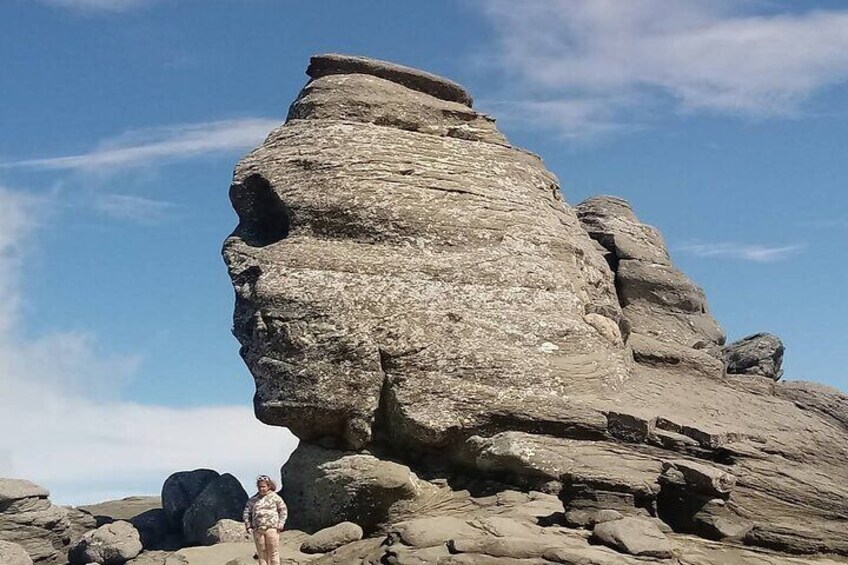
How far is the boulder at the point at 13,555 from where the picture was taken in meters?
27.7

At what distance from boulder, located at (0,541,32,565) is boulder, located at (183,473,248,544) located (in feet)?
15.5

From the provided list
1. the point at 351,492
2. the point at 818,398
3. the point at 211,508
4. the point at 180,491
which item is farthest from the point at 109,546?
the point at 818,398

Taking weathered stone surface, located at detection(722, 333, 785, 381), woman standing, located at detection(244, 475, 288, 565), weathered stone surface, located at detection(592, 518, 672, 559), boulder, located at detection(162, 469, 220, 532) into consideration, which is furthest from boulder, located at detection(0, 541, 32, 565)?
weathered stone surface, located at detection(722, 333, 785, 381)

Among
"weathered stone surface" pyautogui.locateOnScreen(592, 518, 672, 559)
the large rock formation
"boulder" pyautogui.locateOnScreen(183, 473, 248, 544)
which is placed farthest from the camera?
"boulder" pyautogui.locateOnScreen(183, 473, 248, 544)

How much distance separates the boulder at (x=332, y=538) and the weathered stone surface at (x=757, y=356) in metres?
18.3

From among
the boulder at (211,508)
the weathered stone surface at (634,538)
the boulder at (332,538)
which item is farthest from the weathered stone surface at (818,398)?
the boulder at (211,508)

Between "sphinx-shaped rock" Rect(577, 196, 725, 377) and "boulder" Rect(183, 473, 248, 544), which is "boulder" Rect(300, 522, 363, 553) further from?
"sphinx-shaped rock" Rect(577, 196, 725, 377)

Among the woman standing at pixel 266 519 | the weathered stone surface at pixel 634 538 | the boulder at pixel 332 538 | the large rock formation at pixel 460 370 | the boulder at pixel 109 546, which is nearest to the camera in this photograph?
the weathered stone surface at pixel 634 538

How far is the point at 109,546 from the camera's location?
28422mm

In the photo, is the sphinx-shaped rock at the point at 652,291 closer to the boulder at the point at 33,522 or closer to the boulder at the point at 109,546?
the boulder at the point at 109,546

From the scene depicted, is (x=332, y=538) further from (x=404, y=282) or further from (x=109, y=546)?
(x=404, y=282)

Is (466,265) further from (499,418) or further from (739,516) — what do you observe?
(739,516)

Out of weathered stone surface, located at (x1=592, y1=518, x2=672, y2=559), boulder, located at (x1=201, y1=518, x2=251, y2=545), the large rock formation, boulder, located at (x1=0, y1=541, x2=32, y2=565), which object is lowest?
boulder, located at (x1=0, y1=541, x2=32, y2=565)

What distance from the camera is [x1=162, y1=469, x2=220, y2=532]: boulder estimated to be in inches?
1308
